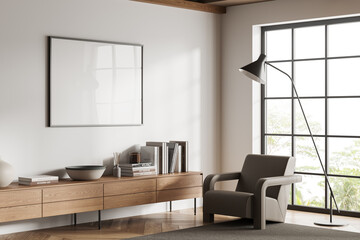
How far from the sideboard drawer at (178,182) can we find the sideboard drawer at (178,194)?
44 millimetres

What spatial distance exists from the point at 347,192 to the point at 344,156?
41 centimetres

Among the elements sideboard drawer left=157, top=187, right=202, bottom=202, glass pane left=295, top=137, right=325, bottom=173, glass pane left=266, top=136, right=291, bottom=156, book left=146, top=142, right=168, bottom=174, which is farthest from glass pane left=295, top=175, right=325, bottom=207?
book left=146, top=142, right=168, bottom=174

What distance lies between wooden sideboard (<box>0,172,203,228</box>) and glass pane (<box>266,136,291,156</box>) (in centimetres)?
113

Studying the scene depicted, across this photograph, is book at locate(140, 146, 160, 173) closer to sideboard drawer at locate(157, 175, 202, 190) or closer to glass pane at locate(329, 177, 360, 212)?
sideboard drawer at locate(157, 175, 202, 190)

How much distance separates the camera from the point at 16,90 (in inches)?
228

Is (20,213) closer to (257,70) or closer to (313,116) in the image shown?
(257,70)

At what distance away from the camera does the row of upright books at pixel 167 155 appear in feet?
21.9

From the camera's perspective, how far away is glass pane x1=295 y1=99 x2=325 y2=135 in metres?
7.05

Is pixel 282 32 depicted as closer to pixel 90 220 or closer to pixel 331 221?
pixel 331 221

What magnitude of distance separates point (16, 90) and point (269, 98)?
318 cm

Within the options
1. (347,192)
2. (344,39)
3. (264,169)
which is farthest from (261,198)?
(344,39)

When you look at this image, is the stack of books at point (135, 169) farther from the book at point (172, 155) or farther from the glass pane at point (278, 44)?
the glass pane at point (278, 44)

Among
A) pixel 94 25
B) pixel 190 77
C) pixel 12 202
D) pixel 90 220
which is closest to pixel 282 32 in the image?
pixel 190 77

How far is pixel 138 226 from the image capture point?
20.5 feet
